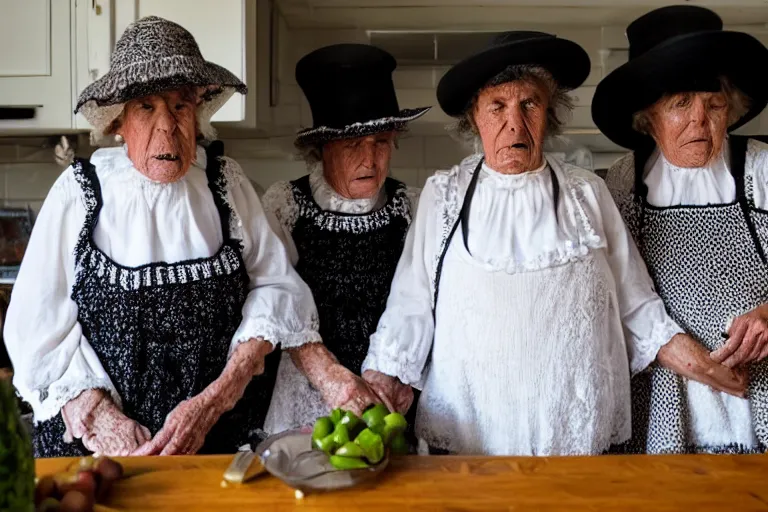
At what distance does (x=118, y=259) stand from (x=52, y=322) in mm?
152

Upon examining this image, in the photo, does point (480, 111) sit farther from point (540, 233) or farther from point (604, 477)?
point (604, 477)

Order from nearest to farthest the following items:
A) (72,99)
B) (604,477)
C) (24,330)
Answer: (604,477), (24,330), (72,99)

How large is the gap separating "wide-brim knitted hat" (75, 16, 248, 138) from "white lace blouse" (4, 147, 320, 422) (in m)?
0.12

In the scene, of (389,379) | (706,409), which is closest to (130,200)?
(389,379)

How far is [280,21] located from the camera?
284cm

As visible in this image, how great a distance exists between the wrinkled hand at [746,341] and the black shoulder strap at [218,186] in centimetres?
94

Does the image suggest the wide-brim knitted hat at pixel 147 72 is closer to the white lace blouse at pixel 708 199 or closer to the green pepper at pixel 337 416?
the green pepper at pixel 337 416

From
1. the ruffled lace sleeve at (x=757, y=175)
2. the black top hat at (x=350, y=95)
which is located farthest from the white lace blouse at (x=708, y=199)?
the black top hat at (x=350, y=95)

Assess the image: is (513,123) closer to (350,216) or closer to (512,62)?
(512,62)

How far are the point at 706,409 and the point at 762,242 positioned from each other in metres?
0.34

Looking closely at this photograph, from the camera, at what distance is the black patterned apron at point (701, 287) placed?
1440 mm

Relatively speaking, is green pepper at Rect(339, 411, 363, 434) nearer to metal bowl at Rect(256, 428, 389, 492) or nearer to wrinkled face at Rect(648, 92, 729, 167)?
metal bowl at Rect(256, 428, 389, 492)

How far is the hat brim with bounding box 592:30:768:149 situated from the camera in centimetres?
143

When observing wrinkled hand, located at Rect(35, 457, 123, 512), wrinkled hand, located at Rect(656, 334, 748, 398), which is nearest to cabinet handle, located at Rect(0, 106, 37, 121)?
wrinkled hand, located at Rect(35, 457, 123, 512)
